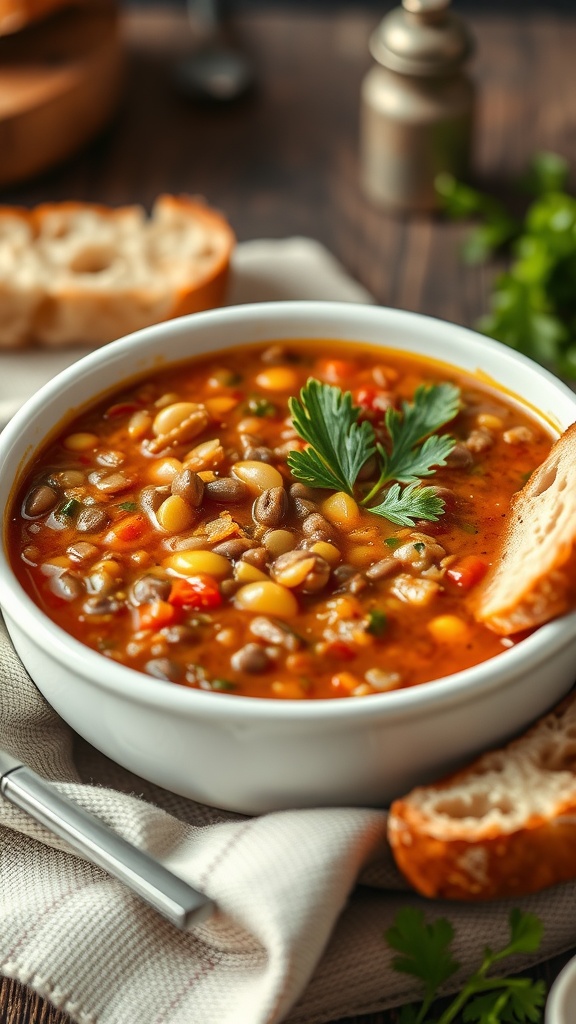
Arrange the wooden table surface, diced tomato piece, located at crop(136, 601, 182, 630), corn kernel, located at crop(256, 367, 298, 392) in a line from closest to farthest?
diced tomato piece, located at crop(136, 601, 182, 630), corn kernel, located at crop(256, 367, 298, 392), the wooden table surface

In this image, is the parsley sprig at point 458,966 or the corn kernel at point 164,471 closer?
the parsley sprig at point 458,966

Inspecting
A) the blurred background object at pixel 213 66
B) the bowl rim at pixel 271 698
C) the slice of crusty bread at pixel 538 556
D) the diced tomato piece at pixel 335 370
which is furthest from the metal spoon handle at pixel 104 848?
the blurred background object at pixel 213 66

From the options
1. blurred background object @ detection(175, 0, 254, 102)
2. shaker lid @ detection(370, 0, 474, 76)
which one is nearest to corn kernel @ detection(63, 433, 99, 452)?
shaker lid @ detection(370, 0, 474, 76)

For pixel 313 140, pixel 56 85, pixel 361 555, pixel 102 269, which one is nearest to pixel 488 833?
pixel 361 555

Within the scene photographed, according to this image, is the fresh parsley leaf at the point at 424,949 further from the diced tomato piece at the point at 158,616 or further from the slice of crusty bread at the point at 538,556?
the diced tomato piece at the point at 158,616

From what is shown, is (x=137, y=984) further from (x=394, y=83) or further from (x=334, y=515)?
(x=394, y=83)

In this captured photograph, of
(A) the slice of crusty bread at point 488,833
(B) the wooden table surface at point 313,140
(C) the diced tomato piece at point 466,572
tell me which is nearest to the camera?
(A) the slice of crusty bread at point 488,833

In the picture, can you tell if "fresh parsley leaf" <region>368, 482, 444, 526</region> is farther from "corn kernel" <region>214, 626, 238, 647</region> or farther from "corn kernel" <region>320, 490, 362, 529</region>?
"corn kernel" <region>214, 626, 238, 647</region>
